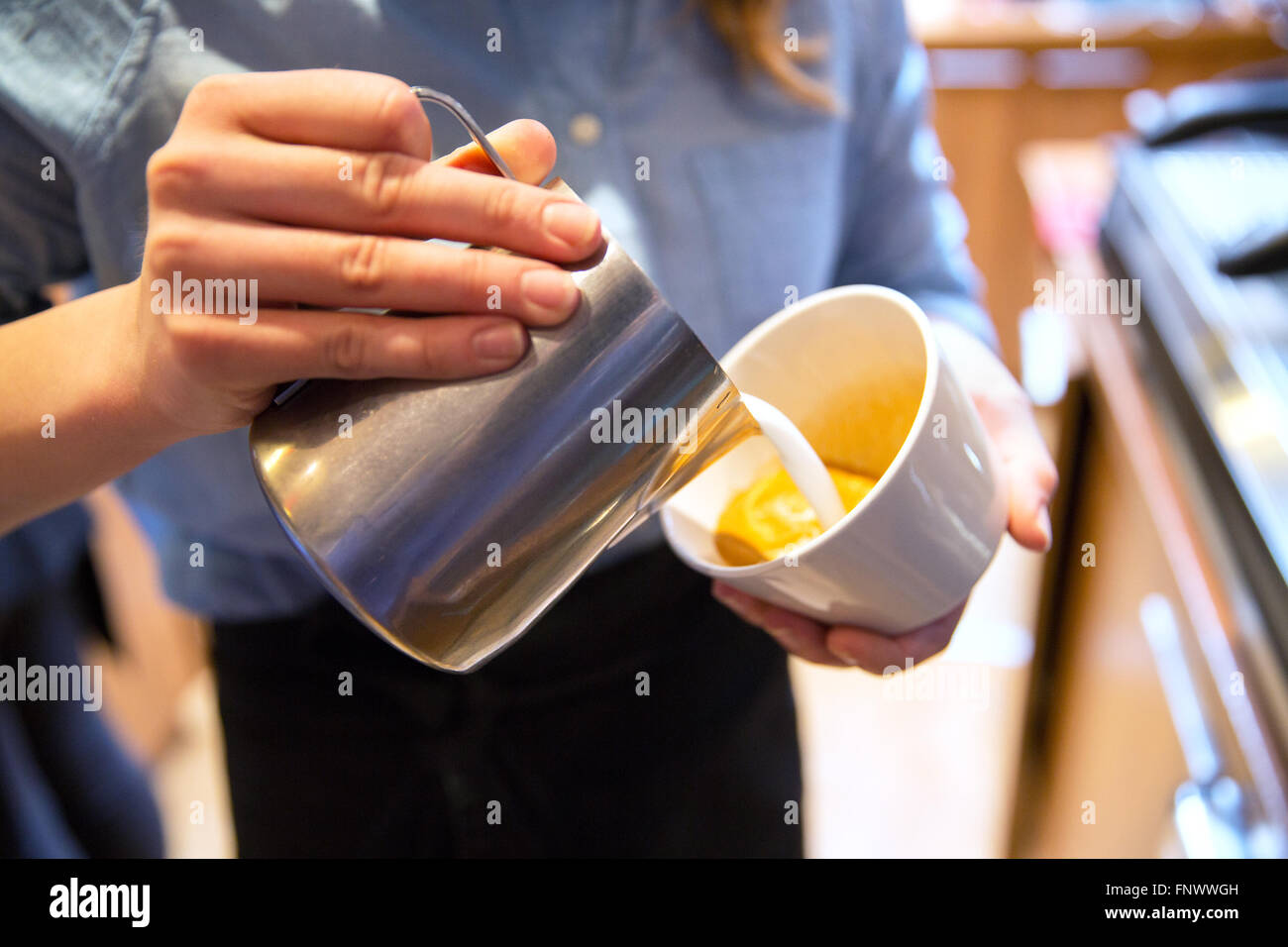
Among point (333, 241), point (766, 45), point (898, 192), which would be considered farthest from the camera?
point (898, 192)

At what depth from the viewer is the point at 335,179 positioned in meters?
0.29

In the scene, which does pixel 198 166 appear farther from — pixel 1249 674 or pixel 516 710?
pixel 1249 674

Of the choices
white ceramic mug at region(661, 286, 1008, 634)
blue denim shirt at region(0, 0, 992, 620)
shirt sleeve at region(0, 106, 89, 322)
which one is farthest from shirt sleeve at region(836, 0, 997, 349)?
shirt sleeve at region(0, 106, 89, 322)

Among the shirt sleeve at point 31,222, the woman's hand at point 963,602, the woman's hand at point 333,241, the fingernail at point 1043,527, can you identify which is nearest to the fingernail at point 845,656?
the woman's hand at point 963,602

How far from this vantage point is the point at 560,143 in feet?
1.59

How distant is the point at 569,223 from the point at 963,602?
286 millimetres

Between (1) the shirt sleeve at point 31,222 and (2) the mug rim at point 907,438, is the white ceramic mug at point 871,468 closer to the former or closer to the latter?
(2) the mug rim at point 907,438

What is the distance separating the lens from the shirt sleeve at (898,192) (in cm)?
58

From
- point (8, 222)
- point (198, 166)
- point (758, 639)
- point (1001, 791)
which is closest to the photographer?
point (198, 166)

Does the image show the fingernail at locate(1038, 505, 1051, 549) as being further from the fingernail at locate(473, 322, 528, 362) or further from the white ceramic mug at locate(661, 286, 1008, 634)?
the fingernail at locate(473, 322, 528, 362)

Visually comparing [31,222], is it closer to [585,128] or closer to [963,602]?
[585,128]

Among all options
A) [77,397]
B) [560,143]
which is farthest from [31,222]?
[560,143]
